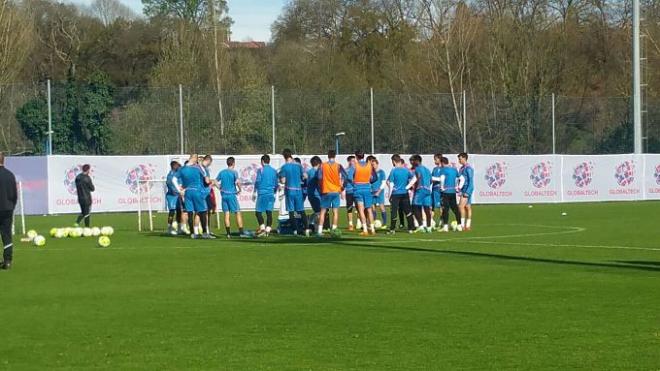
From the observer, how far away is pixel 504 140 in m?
53.4

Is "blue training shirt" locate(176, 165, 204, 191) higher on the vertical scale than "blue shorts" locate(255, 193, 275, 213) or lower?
higher

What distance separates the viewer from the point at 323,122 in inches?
2024

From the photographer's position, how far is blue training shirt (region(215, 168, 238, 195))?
27781mm

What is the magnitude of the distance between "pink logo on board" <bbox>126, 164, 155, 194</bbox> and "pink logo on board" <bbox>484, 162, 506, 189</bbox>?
14081 millimetres

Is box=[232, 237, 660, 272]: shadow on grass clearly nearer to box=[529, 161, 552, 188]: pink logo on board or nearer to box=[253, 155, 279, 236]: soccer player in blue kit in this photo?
box=[253, 155, 279, 236]: soccer player in blue kit

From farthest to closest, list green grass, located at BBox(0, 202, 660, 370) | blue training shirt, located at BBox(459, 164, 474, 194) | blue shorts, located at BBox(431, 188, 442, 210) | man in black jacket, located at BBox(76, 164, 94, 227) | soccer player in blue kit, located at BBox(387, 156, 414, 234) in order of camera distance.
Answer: man in black jacket, located at BBox(76, 164, 94, 227) < blue shorts, located at BBox(431, 188, 442, 210) < blue training shirt, located at BBox(459, 164, 474, 194) < soccer player in blue kit, located at BBox(387, 156, 414, 234) < green grass, located at BBox(0, 202, 660, 370)

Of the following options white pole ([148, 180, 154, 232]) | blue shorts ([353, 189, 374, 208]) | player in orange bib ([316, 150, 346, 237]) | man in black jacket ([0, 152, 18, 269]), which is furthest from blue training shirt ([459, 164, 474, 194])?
man in black jacket ([0, 152, 18, 269])

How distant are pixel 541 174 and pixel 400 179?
2074 centimetres

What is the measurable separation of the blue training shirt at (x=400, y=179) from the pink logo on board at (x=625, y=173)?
22.7m

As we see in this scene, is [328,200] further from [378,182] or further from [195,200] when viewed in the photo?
[378,182]

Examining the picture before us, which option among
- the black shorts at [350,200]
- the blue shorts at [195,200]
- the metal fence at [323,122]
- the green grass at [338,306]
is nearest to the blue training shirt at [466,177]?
the black shorts at [350,200]

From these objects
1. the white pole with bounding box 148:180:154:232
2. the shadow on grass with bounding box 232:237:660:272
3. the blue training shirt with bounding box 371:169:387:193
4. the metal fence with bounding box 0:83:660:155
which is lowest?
the shadow on grass with bounding box 232:237:660:272

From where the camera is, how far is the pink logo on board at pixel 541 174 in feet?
158

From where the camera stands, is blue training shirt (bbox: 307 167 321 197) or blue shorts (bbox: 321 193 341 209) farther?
blue training shirt (bbox: 307 167 321 197)
